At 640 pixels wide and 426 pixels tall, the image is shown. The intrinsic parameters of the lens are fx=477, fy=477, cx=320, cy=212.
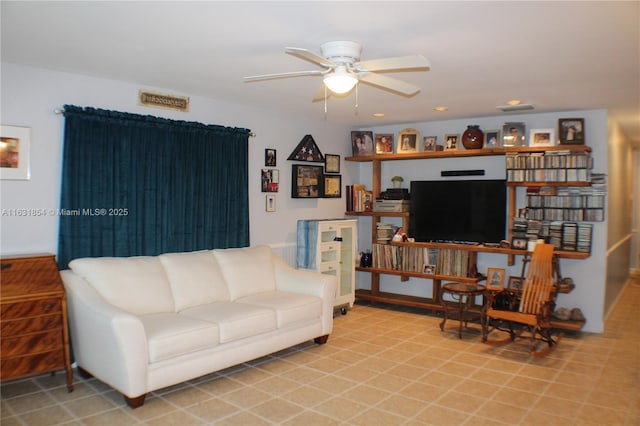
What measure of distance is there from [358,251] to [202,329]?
3.65 metres

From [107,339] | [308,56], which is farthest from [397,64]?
[107,339]

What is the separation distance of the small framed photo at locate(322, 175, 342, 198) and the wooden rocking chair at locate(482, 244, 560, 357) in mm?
2507

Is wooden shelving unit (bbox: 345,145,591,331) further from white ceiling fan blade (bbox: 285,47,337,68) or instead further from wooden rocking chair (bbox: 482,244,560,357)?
white ceiling fan blade (bbox: 285,47,337,68)

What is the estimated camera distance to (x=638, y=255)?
30.3ft

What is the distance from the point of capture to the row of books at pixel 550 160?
198 inches

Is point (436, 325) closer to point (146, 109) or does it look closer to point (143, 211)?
point (143, 211)

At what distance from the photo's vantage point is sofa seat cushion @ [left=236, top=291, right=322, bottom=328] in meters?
4.17

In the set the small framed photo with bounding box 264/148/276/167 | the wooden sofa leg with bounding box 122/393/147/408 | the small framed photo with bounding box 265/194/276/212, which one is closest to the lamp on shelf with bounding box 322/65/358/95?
the wooden sofa leg with bounding box 122/393/147/408

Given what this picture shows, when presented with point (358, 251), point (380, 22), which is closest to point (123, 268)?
point (380, 22)

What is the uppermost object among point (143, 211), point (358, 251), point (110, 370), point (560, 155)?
point (560, 155)

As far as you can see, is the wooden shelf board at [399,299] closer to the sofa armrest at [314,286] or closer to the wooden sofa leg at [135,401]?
the sofa armrest at [314,286]

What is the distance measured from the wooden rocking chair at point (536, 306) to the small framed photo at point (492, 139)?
1.41 meters

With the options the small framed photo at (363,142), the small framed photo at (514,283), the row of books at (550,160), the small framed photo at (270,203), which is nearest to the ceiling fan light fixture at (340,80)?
the small framed photo at (270,203)

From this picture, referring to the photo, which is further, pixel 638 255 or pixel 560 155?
pixel 638 255
